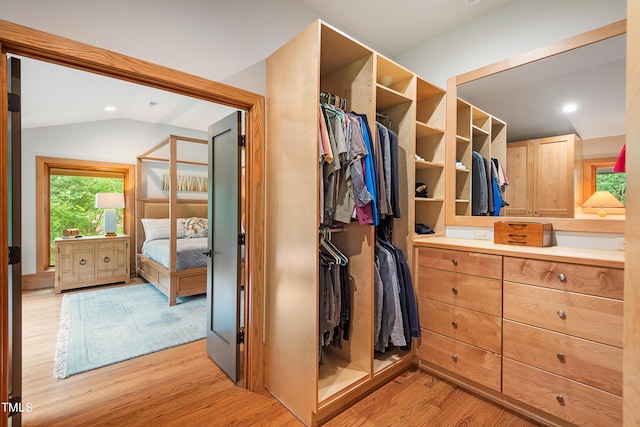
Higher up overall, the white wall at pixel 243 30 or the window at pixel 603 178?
the white wall at pixel 243 30

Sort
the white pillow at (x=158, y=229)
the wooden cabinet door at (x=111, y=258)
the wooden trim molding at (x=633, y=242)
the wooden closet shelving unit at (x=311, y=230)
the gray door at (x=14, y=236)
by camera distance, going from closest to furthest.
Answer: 1. the wooden trim molding at (x=633, y=242)
2. the gray door at (x=14, y=236)
3. the wooden closet shelving unit at (x=311, y=230)
4. the wooden cabinet door at (x=111, y=258)
5. the white pillow at (x=158, y=229)

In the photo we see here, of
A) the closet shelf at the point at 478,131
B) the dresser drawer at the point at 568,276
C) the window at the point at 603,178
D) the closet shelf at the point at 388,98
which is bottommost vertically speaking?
the dresser drawer at the point at 568,276

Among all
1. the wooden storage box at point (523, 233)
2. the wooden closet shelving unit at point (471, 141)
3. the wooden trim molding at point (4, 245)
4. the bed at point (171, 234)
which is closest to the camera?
the wooden trim molding at point (4, 245)

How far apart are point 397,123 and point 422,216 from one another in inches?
35.5

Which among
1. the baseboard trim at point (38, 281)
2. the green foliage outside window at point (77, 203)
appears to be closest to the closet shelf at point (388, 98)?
the green foliage outside window at point (77, 203)

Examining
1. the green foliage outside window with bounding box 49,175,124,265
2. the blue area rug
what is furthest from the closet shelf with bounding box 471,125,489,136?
the green foliage outside window with bounding box 49,175,124,265

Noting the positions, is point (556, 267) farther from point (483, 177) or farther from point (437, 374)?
point (437, 374)

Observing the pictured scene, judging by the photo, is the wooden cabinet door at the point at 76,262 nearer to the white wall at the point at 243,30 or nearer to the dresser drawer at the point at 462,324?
the white wall at the point at 243,30

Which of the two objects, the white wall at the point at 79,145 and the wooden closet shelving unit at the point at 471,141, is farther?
the white wall at the point at 79,145

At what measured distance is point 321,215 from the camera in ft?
5.67

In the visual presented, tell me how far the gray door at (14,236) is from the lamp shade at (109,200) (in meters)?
4.00

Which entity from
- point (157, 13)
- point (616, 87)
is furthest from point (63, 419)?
point (616, 87)

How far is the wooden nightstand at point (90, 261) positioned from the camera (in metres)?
4.35

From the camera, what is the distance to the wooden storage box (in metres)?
1.91
